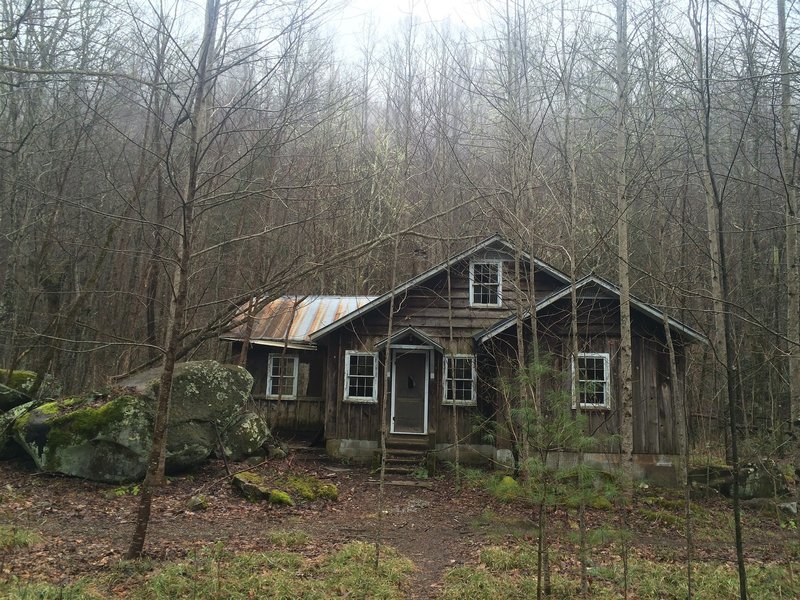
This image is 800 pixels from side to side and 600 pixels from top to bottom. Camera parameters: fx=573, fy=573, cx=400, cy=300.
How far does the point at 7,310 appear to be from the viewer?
51.1ft

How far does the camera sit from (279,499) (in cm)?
1106

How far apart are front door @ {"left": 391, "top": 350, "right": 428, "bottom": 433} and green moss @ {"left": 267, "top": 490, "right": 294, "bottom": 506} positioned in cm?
543

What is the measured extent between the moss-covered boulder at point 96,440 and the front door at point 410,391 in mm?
6961

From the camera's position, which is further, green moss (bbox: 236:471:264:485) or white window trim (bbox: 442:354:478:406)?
white window trim (bbox: 442:354:478:406)

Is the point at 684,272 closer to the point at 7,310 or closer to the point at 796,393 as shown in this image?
the point at 796,393

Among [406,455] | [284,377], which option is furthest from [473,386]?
[284,377]

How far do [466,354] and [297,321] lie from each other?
609 cm

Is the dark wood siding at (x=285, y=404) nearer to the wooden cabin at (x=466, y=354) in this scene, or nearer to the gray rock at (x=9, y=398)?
the wooden cabin at (x=466, y=354)

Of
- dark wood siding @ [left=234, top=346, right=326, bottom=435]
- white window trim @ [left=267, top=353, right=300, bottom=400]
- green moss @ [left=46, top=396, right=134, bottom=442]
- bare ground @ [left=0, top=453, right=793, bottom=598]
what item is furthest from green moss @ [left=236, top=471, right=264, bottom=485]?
white window trim @ [left=267, top=353, right=300, bottom=400]

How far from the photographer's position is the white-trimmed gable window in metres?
→ 18.5

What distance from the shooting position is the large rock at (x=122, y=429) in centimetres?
1130

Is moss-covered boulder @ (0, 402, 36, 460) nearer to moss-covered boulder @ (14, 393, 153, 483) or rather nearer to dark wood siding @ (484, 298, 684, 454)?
moss-covered boulder @ (14, 393, 153, 483)

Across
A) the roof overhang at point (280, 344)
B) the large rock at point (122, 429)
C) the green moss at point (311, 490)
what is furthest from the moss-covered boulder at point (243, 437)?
the roof overhang at point (280, 344)

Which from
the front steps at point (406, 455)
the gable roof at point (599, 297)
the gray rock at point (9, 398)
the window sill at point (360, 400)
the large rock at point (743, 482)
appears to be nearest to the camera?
the large rock at point (743, 482)
